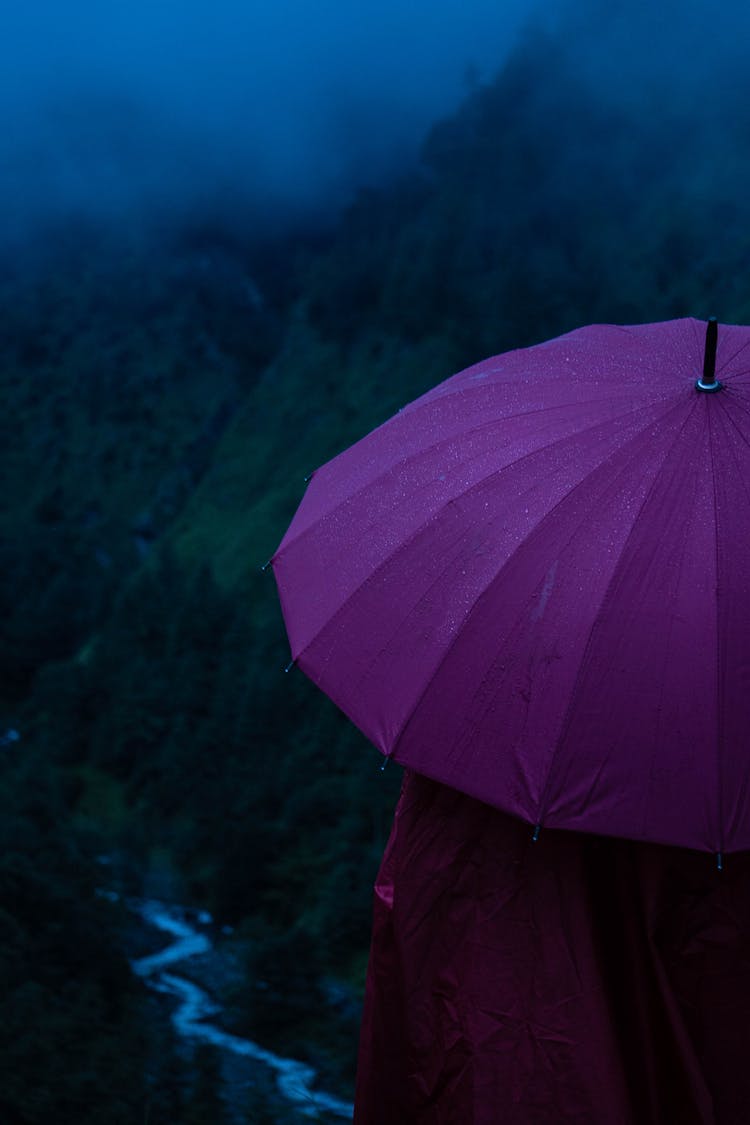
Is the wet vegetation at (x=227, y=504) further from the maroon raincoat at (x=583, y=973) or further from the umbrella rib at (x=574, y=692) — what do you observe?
the umbrella rib at (x=574, y=692)

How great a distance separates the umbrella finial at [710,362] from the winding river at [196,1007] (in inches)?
90.9

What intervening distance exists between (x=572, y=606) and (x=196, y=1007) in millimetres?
2583

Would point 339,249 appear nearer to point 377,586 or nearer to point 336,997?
point 336,997

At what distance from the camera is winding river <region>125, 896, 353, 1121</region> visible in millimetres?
3232

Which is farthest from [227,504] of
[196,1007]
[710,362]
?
[710,362]

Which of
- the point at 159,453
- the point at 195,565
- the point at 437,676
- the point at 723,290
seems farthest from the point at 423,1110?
the point at 159,453

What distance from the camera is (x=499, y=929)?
5.69ft

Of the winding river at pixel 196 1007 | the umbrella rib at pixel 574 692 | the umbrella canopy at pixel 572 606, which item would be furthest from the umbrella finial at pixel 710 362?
the winding river at pixel 196 1007

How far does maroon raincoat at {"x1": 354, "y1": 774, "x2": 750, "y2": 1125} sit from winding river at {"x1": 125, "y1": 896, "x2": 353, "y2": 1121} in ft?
5.11

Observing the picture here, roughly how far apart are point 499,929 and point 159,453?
695 cm

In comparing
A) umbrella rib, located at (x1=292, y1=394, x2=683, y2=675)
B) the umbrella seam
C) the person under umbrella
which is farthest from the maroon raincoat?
the umbrella seam

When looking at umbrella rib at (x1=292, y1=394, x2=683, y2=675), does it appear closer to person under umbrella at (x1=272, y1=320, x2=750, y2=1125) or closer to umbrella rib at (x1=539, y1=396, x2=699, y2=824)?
person under umbrella at (x1=272, y1=320, x2=750, y2=1125)

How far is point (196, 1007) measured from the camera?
A: 12.0 feet

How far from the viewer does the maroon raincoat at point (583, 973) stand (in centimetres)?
167
